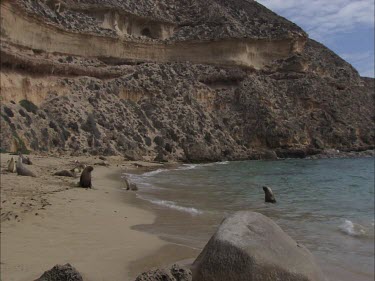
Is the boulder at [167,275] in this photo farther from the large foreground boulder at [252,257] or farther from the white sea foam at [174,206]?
the white sea foam at [174,206]

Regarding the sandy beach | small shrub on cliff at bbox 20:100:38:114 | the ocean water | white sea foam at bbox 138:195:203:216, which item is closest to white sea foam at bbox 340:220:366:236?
the ocean water

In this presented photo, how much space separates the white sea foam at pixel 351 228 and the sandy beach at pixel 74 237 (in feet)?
15.4

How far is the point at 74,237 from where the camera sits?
7.98 metres

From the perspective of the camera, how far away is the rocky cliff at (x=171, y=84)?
3650 cm

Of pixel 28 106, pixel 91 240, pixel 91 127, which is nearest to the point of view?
pixel 91 240

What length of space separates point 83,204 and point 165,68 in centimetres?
4212

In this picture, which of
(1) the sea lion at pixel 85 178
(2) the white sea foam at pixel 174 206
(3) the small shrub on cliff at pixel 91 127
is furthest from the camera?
(3) the small shrub on cliff at pixel 91 127

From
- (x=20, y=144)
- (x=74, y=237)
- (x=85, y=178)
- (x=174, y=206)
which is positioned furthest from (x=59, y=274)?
(x=20, y=144)

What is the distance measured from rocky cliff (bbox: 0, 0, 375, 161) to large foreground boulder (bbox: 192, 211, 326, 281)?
24733 mm

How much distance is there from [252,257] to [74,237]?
3.84 m

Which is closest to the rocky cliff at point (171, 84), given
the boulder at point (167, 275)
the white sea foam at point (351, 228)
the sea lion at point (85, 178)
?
the sea lion at point (85, 178)

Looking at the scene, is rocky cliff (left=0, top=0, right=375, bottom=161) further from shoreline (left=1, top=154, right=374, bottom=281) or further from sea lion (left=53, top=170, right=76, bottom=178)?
shoreline (left=1, top=154, right=374, bottom=281)

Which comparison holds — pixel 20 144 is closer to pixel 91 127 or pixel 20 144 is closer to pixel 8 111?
pixel 8 111

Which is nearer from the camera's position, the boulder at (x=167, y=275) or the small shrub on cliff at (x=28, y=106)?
the boulder at (x=167, y=275)
